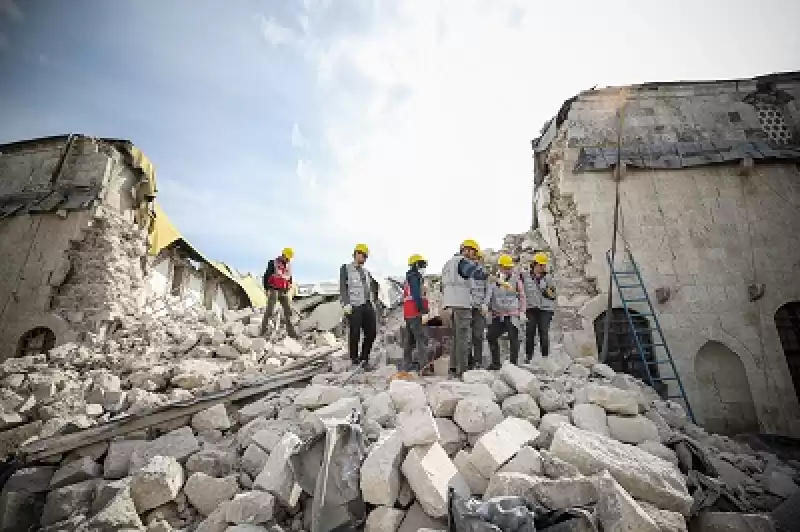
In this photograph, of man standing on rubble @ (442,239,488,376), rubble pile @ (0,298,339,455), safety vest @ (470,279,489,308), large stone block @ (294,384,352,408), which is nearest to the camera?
large stone block @ (294,384,352,408)

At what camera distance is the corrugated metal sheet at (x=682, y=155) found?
764 cm

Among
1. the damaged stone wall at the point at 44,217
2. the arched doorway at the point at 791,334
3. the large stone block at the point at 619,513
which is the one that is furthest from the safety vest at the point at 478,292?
the damaged stone wall at the point at 44,217

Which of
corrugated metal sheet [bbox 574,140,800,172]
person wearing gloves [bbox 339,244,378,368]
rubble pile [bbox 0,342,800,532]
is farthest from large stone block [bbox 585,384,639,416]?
corrugated metal sheet [bbox 574,140,800,172]

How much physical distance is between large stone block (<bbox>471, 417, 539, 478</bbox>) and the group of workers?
1695mm

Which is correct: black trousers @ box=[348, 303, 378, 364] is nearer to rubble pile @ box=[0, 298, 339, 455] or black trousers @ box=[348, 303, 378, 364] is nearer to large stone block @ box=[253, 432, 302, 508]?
rubble pile @ box=[0, 298, 339, 455]

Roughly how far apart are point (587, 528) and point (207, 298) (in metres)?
14.1

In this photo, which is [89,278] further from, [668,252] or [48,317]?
[668,252]

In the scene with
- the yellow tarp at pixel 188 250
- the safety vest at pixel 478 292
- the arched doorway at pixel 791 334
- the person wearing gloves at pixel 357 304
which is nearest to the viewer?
the safety vest at pixel 478 292

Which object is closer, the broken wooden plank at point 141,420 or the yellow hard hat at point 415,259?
the broken wooden plank at point 141,420

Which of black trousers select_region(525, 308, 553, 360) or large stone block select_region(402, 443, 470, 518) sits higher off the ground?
black trousers select_region(525, 308, 553, 360)

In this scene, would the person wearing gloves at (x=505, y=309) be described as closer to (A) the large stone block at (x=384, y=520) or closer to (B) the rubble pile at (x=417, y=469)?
(B) the rubble pile at (x=417, y=469)

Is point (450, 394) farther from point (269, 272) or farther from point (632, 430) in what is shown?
point (269, 272)

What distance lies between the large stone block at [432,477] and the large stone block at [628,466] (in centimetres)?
75

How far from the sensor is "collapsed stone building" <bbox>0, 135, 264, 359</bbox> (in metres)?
7.64
